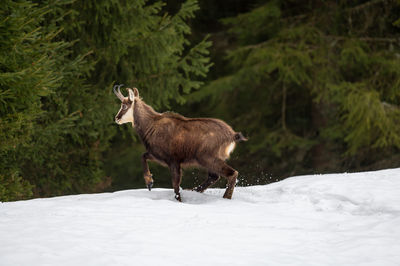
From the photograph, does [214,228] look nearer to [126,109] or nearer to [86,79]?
[126,109]

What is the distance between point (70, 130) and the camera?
11.0 metres

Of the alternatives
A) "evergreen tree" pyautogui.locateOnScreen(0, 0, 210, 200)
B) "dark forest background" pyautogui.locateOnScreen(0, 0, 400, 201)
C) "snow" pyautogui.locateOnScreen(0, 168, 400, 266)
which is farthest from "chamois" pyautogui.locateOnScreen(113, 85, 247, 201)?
"evergreen tree" pyautogui.locateOnScreen(0, 0, 210, 200)

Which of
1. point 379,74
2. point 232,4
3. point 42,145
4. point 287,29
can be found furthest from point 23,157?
point 232,4

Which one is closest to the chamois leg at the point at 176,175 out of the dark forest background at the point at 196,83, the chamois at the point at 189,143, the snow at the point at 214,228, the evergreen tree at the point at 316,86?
the chamois at the point at 189,143

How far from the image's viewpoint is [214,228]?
5645 millimetres

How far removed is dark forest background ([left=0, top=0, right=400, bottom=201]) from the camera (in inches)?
363

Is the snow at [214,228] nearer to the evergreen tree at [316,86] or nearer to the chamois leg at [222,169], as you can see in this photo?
the chamois leg at [222,169]

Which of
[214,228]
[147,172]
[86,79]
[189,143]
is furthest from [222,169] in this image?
[86,79]

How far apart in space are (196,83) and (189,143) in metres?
5.63

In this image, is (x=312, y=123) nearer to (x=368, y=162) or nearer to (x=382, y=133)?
(x=368, y=162)

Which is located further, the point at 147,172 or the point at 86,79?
the point at 86,79

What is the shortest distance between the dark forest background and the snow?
263cm

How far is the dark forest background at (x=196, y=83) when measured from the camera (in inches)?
363

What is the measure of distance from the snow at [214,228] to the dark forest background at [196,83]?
2.63 meters
